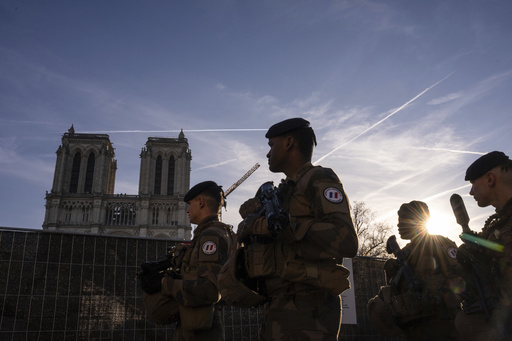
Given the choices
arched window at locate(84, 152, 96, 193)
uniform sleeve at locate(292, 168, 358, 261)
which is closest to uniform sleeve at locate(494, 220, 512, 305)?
uniform sleeve at locate(292, 168, 358, 261)

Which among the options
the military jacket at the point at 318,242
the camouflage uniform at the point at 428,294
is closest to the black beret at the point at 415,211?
the camouflage uniform at the point at 428,294

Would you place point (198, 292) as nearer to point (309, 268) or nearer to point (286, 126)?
point (309, 268)

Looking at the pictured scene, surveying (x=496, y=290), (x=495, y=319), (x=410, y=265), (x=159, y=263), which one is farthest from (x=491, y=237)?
(x=159, y=263)

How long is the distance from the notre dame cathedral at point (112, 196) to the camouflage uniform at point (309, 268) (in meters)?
71.2

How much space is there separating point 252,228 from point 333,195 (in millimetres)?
507

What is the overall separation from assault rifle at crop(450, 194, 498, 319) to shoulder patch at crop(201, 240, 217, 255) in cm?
199

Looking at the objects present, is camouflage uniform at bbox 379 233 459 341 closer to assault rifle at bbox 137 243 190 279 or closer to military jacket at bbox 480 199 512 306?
military jacket at bbox 480 199 512 306

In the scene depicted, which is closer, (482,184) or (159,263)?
(482,184)

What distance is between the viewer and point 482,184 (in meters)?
3.03

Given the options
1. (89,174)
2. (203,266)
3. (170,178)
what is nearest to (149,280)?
(203,266)

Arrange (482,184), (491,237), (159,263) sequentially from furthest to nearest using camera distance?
(159,263), (482,184), (491,237)

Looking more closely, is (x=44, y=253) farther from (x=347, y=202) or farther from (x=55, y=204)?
(x=55, y=204)

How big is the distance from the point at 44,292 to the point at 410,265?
15.7ft

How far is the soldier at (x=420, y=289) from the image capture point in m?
3.87
